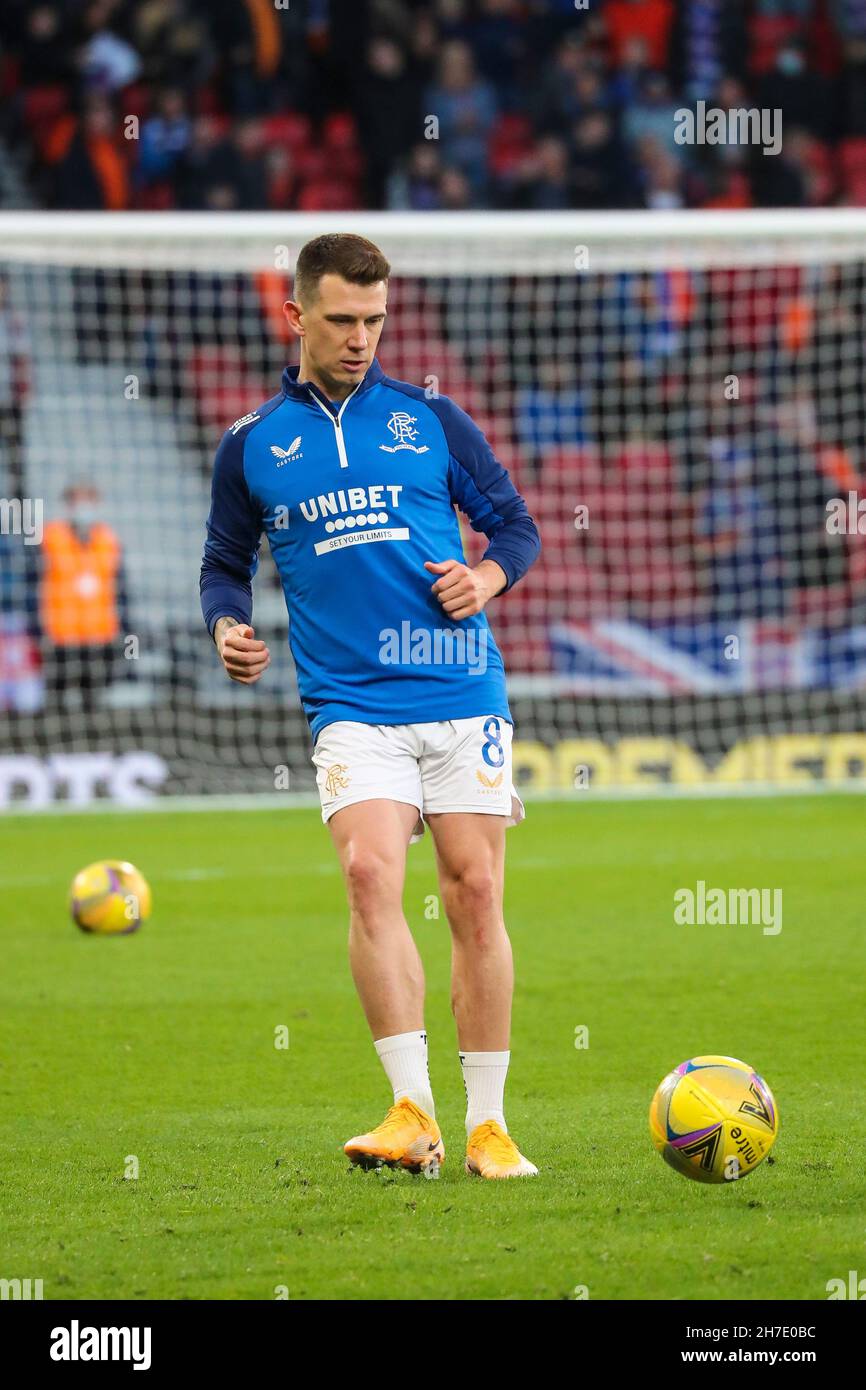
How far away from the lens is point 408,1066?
15.3 feet

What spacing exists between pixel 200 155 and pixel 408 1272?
50.7 ft

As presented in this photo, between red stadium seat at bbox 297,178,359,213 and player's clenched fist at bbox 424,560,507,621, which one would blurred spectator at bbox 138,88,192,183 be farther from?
player's clenched fist at bbox 424,560,507,621

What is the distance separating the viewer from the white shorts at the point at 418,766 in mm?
4734

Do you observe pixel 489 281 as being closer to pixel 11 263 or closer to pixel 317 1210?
pixel 11 263

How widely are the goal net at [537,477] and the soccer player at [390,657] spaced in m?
7.05

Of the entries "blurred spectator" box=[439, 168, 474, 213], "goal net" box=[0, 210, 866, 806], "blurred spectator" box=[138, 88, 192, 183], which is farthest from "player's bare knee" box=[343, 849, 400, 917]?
"blurred spectator" box=[138, 88, 192, 183]

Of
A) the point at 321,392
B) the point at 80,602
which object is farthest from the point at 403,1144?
the point at 80,602

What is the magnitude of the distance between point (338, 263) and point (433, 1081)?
256 cm

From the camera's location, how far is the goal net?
45.1ft

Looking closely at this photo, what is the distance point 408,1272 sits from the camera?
376 centimetres

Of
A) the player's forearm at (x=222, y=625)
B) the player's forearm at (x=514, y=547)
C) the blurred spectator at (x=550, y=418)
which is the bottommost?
the player's forearm at (x=222, y=625)

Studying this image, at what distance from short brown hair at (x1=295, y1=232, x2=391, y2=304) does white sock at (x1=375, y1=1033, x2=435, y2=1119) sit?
179cm

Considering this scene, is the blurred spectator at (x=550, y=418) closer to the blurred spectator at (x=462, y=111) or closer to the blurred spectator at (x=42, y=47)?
the blurred spectator at (x=462, y=111)

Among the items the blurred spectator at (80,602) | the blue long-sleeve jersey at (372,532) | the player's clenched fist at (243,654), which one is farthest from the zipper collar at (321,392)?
the blurred spectator at (80,602)
